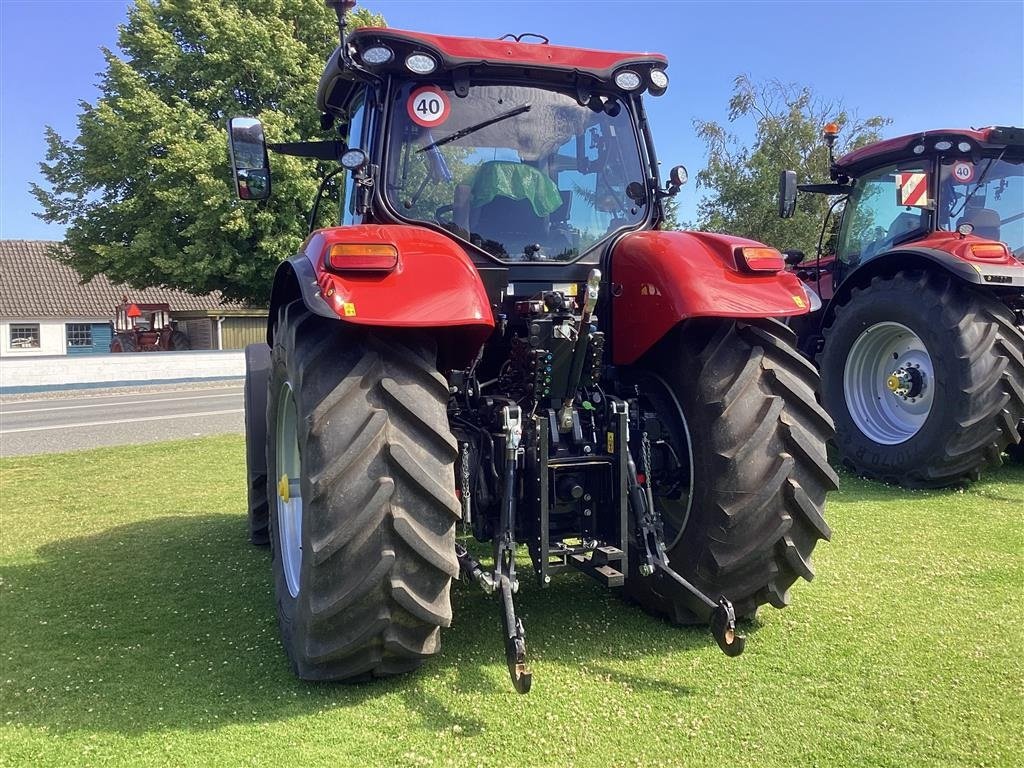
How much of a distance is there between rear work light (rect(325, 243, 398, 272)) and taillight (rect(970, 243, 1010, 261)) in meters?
4.96

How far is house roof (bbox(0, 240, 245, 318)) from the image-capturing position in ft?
110

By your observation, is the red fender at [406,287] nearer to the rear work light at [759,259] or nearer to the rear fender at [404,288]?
the rear fender at [404,288]

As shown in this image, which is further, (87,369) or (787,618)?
(87,369)

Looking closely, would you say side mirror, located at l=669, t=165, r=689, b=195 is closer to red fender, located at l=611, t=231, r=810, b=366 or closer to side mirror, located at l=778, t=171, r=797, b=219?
red fender, located at l=611, t=231, r=810, b=366

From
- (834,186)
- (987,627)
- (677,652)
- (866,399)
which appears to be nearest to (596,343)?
(677,652)

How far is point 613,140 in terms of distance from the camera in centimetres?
388

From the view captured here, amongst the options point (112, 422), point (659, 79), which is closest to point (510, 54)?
point (659, 79)

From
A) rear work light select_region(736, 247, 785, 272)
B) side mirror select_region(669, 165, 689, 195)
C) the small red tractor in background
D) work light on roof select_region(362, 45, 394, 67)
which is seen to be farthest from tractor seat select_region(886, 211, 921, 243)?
the small red tractor in background

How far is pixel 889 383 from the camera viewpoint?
658 cm

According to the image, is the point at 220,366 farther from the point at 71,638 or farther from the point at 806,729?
the point at 806,729

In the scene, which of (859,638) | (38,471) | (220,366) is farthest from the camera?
(220,366)

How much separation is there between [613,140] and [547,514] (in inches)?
75.3

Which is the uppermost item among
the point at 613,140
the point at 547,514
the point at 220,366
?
the point at 613,140

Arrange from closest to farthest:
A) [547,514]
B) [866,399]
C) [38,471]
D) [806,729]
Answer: [806,729] → [547,514] → [866,399] → [38,471]
